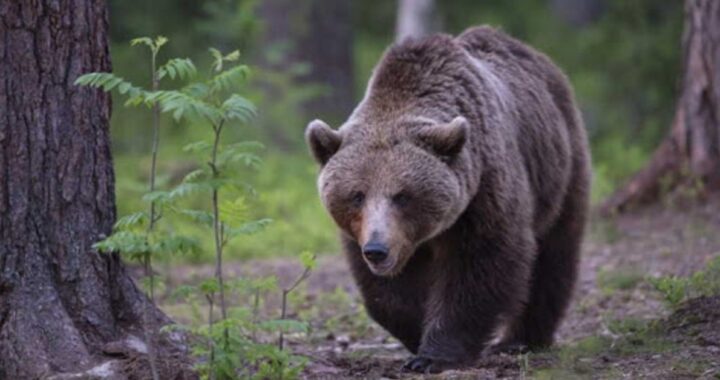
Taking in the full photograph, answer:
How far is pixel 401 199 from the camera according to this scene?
20.5 feet

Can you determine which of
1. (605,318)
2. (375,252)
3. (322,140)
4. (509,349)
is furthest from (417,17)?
(375,252)

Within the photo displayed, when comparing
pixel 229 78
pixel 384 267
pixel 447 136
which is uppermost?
pixel 229 78

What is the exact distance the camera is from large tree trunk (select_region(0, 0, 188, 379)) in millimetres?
5465

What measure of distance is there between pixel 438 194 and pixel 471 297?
572 mm

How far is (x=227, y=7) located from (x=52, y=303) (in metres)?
10.1

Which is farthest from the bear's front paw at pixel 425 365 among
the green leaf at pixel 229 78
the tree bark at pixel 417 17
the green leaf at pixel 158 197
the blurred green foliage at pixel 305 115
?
the tree bark at pixel 417 17

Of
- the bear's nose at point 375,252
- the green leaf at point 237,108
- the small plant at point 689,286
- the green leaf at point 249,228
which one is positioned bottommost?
the small plant at point 689,286

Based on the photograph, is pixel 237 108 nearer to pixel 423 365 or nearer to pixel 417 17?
pixel 423 365

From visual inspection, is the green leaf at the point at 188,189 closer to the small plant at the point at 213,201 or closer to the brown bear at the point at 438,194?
the small plant at the point at 213,201

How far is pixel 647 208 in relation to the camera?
1117 centimetres

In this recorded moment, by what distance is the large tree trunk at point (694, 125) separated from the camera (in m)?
10.2

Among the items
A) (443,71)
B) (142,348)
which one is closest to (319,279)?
(443,71)

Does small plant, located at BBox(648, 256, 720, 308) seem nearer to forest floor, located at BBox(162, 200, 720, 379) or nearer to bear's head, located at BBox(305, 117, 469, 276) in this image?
forest floor, located at BBox(162, 200, 720, 379)

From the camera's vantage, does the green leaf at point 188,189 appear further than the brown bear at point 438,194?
No
